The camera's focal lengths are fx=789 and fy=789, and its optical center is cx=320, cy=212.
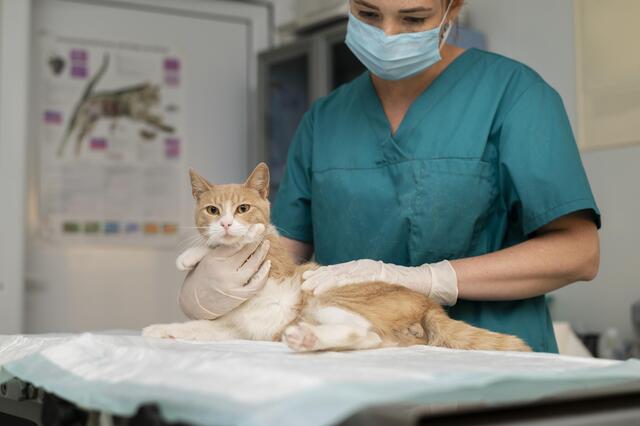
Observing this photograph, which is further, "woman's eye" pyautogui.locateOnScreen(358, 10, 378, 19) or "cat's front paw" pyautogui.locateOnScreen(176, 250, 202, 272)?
"woman's eye" pyautogui.locateOnScreen(358, 10, 378, 19)

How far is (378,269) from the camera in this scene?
4.43 feet

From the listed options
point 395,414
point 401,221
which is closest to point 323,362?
point 395,414

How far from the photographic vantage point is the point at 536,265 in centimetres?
139

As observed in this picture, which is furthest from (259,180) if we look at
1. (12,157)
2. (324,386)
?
(12,157)

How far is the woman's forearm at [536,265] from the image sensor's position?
1.37 meters

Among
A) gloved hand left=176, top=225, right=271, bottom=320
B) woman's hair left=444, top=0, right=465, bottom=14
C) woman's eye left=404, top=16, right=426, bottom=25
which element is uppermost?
woman's hair left=444, top=0, right=465, bottom=14

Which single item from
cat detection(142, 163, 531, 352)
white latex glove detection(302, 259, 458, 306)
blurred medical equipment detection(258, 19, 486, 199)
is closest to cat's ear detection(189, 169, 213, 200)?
cat detection(142, 163, 531, 352)

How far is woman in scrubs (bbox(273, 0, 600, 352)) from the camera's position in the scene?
1.39m

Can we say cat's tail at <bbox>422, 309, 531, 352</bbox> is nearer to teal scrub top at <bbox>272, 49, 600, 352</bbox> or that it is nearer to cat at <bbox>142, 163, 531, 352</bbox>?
cat at <bbox>142, 163, 531, 352</bbox>

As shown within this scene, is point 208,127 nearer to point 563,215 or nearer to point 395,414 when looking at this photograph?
point 563,215

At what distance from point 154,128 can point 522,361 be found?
9.90 ft

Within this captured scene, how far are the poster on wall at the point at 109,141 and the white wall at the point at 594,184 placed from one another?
162 centimetres

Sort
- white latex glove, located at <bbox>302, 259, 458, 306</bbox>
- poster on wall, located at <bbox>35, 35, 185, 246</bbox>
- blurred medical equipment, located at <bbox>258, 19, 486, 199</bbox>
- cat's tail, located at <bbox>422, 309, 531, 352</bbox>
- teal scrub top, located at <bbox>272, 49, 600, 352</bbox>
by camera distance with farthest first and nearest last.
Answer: poster on wall, located at <bbox>35, 35, 185, 246</bbox>
blurred medical equipment, located at <bbox>258, 19, 486, 199</bbox>
teal scrub top, located at <bbox>272, 49, 600, 352</bbox>
white latex glove, located at <bbox>302, 259, 458, 306</bbox>
cat's tail, located at <bbox>422, 309, 531, 352</bbox>

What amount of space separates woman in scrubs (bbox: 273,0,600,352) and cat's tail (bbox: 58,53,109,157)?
7.10ft
